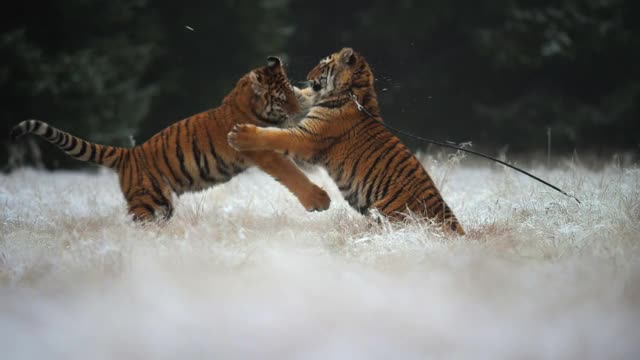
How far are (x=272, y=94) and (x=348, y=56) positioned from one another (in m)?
0.44

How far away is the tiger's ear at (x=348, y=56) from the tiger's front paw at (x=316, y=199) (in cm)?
68

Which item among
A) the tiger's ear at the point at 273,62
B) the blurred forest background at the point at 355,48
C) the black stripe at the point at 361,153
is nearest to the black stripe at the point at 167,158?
the tiger's ear at the point at 273,62

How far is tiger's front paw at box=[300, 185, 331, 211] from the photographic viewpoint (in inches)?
140

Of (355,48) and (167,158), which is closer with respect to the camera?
(167,158)

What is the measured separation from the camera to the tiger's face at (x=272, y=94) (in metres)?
3.72

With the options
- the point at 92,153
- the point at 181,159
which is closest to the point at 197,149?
the point at 181,159

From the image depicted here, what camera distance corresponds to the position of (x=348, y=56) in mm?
3662

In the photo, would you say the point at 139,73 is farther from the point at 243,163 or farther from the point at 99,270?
the point at 99,270

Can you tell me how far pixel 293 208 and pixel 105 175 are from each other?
10.8 ft

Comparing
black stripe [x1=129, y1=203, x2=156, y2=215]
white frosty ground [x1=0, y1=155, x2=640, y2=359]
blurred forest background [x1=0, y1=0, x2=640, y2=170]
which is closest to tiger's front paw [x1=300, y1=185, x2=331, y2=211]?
white frosty ground [x1=0, y1=155, x2=640, y2=359]

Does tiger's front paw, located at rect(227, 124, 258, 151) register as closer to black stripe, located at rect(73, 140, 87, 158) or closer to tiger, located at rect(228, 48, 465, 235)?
tiger, located at rect(228, 48, 465, 235)

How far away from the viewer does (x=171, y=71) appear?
8.84m

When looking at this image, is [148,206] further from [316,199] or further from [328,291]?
[328,291]

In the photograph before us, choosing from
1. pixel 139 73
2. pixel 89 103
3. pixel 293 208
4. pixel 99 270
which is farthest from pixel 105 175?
pixel 99 270
